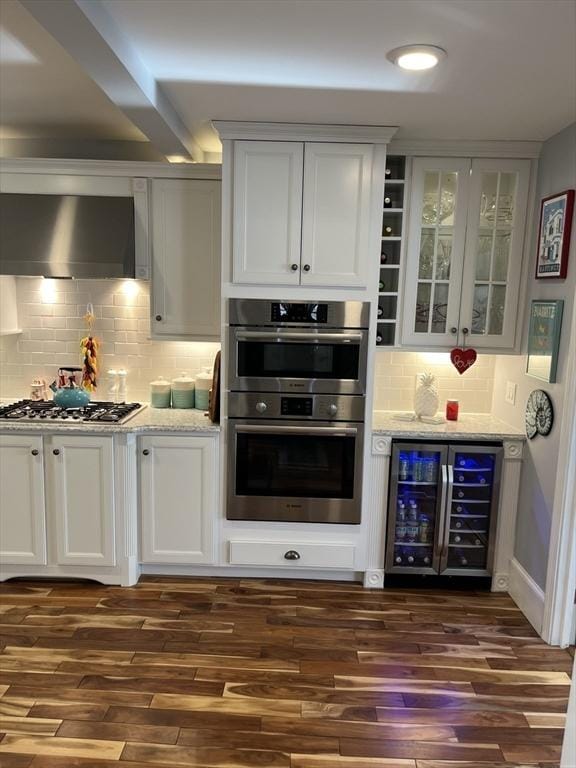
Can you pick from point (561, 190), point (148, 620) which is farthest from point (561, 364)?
point (148, 620)

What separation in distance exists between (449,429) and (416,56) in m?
1.94

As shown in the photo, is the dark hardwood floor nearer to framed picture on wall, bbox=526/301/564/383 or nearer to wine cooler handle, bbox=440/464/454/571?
wine cooler handle, bbox=440/464/454/571

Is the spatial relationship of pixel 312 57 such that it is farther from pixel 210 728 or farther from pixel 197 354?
pixel 210 728

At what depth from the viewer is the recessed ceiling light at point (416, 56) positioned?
2010 millimetres

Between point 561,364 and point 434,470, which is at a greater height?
point 561,364

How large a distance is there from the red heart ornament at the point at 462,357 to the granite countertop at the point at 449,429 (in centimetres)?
35

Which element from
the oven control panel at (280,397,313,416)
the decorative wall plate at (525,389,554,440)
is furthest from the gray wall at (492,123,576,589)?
the oven control panel at (280,397,313,416)

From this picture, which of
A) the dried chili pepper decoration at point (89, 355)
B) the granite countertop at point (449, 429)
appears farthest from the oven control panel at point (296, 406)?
the dried chili pepper decoration at point (89, 355)

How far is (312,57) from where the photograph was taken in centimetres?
213

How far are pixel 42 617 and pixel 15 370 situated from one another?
1.60m

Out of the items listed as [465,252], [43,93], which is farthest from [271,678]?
[43,93]

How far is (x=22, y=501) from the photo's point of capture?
3.16 metres

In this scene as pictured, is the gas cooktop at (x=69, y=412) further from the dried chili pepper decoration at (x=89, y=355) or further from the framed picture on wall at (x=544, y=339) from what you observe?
the framed picture on wall at (x=544, y=339)

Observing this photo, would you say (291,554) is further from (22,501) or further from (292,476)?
(22,501)
